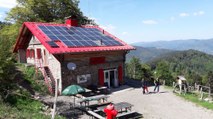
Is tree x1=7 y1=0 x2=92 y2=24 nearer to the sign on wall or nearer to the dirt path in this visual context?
the sign on wall

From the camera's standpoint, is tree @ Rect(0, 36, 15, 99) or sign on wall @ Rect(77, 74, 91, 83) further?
sign on wall @ Rect(77, 74, 91, 83)

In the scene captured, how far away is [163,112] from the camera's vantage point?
21094 mm

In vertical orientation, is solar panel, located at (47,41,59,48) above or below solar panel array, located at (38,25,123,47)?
below

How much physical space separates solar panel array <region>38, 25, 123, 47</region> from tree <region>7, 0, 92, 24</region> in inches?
568

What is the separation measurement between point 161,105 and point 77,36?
11.9 metres

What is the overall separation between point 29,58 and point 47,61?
20.7 feet

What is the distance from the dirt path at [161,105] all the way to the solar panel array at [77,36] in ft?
18.9

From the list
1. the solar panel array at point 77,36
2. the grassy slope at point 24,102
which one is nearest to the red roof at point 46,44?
the solar panel array at point 77,36

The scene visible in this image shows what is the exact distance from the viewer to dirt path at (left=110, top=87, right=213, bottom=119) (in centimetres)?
2028

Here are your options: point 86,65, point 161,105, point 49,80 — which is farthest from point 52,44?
point 161,105

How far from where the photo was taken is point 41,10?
47.4m

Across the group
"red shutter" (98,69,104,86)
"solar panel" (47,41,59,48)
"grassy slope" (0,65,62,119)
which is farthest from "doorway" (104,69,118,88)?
"grassy slope" (0,65,62,119)

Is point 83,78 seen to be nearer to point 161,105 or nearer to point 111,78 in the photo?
point 111,78

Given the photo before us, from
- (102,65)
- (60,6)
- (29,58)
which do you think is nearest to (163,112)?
(102,65)
